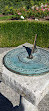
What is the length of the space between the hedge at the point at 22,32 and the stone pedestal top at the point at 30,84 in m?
6.12

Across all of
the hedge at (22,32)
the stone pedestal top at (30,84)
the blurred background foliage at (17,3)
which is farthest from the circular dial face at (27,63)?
the blurred background foliage at (17,3)

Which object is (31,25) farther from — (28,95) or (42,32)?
(28,95)

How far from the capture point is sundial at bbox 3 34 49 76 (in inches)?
144

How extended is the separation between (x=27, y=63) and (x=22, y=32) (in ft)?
20.9

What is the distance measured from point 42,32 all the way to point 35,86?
21.7 feet

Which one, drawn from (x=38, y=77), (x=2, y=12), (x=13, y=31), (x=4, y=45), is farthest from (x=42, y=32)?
(x=2, y=12)

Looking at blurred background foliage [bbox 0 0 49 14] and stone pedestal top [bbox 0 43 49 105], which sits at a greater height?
stone pedestal top [bbox 0 43 49 105]

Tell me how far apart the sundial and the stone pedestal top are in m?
0.16

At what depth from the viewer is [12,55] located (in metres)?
4.44

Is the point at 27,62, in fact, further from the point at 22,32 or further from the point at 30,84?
the point at 22,32

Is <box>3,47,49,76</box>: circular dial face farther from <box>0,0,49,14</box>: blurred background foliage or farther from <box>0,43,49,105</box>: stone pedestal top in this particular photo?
<box>0,0,49,14</box>: blurred background foliage

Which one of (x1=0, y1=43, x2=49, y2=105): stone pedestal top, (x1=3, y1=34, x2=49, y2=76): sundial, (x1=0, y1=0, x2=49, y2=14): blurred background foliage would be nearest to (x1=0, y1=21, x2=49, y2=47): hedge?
(x1=3, y1=34, x2=49, y2=76): sundial

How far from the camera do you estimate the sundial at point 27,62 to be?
3.66 m

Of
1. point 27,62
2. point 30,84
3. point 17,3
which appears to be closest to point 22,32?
point 27,62
